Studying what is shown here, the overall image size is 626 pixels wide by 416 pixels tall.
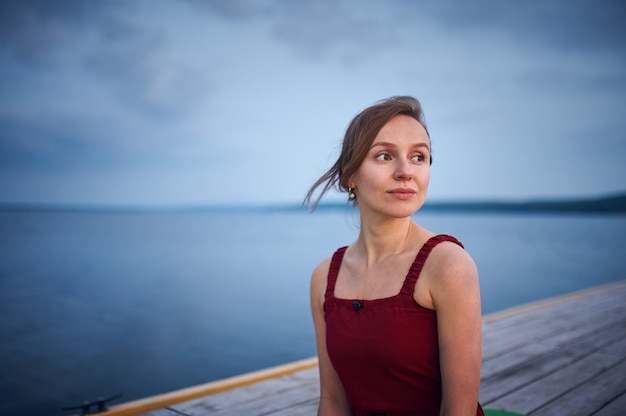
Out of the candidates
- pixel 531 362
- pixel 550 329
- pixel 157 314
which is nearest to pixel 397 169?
pixel 531 362

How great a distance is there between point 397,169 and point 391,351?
0.46 metres

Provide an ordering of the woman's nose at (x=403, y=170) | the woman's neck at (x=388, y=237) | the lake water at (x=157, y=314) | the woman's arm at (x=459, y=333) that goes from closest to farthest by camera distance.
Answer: the woman's arm at (x=459, y=333) → the woman's nose at (x=403, y=170) → the woman's neck at (x=388, y=237) → the lake water at (x=157, y=314)

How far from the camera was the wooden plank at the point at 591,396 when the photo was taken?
2.55m

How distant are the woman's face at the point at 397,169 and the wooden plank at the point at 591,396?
71.3 inches

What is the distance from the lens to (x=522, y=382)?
3006 mm

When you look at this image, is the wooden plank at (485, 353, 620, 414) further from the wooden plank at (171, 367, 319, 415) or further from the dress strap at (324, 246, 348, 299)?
the dress strap at (324, 246, 348, 299)

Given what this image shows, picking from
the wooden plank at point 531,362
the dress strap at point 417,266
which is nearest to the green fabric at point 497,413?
the wooden plank at point 531,362

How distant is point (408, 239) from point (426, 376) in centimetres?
36

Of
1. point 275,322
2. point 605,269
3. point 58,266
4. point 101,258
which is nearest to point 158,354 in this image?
point 275,322

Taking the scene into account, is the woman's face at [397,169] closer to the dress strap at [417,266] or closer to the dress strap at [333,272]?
the dress strap at [417,266]

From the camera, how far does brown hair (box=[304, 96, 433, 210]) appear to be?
133cm

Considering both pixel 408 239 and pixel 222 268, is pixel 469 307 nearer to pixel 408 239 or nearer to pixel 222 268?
pixel 408 239

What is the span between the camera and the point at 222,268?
20016mm

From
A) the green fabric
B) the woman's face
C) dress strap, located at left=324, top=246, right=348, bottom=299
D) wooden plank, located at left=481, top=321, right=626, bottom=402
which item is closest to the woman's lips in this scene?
the woman's face
